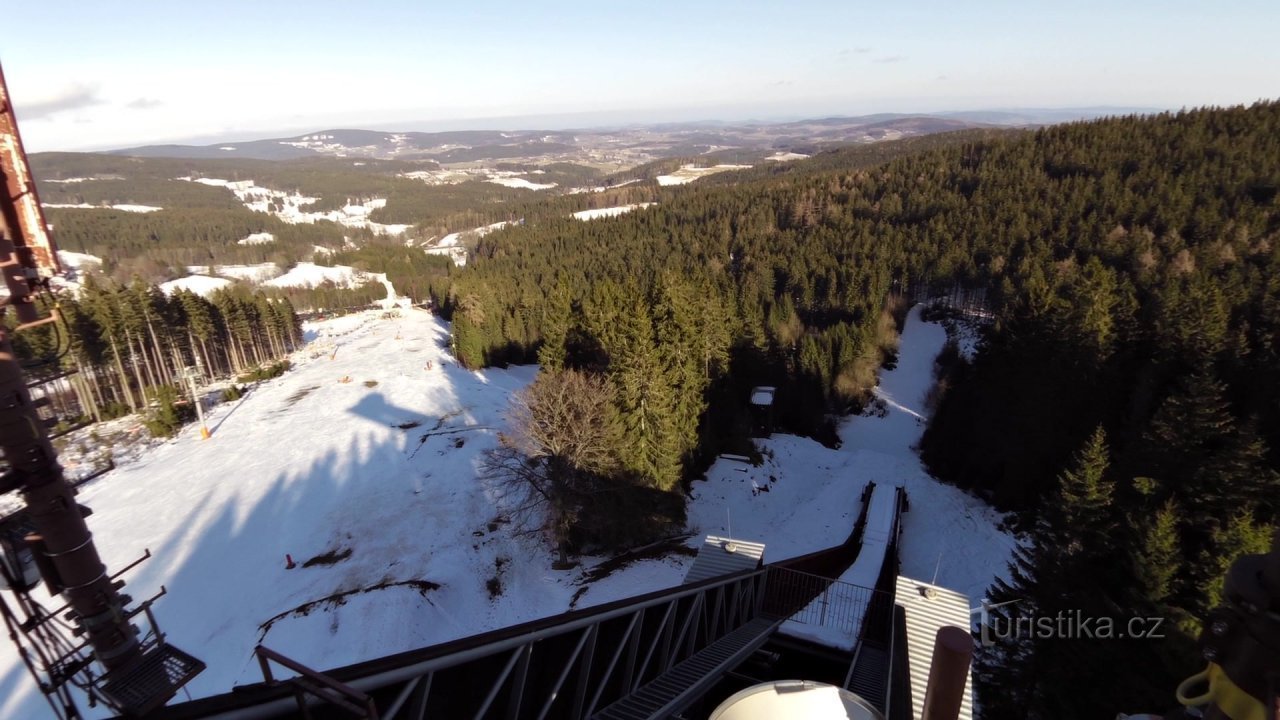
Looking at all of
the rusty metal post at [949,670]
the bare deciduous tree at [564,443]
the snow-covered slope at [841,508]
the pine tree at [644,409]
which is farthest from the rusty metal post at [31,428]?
the snow-covered slope at [841,508]

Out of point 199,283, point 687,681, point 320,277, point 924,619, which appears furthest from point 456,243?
point 687,681

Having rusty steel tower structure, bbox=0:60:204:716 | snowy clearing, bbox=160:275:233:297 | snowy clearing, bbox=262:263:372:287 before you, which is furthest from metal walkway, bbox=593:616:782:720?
snowy clearing, bbox=160:275:233:297

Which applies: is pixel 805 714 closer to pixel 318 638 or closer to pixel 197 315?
pixel 318 638

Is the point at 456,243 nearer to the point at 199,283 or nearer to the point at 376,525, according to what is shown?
the point at 199,283

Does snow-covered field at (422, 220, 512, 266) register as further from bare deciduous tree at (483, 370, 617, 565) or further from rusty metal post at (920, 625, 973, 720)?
rusty metal post at (920, 625, 973, 720)

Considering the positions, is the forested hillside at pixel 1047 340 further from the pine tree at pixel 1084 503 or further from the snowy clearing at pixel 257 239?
the snowy clearing at pixel 257 239
